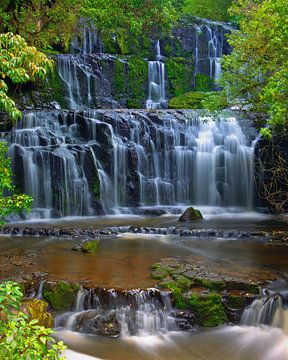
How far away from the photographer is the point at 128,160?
1889cm

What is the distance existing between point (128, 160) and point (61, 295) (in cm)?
1099

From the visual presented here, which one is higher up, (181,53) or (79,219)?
(181,53)

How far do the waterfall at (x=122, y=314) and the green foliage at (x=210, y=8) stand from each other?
3111 cm

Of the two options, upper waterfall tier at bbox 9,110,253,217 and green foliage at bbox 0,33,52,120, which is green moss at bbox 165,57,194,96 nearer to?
upper waterfall tier at bbox 9,110,253,217

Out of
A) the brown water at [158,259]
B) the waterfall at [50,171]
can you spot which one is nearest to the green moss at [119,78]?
the waterfall at [50,171]

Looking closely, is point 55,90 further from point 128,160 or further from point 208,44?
point 208,44

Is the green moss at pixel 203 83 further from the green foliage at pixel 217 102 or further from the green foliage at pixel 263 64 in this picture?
the green foliage at pixel 217 102

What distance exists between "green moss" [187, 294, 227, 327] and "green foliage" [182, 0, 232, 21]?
31.0 m

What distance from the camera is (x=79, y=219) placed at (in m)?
16.7

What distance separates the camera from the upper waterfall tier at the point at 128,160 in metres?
17.8

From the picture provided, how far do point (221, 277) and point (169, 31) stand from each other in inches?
901

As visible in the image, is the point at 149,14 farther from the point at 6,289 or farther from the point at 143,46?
the point at 6,289

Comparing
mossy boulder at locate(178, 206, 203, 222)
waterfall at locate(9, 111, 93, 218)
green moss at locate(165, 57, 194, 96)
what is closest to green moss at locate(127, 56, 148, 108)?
green moss at locate(165, 57, 194, 96)

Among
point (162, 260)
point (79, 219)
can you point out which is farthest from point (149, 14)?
point (162, 260)
